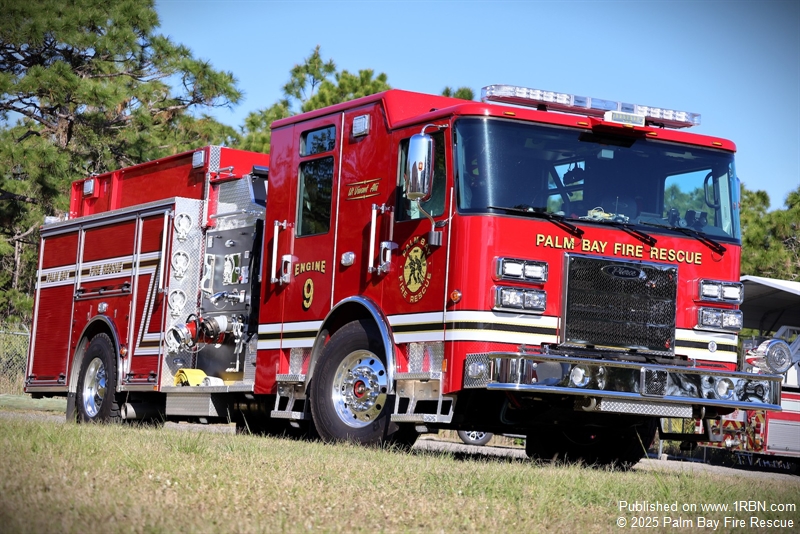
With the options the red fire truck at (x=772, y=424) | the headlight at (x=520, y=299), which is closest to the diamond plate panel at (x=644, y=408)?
the headlight at (x=520, y=299)

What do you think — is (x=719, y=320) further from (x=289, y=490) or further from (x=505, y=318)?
(x=289, y=490)

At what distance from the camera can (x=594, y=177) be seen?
9.10 metres

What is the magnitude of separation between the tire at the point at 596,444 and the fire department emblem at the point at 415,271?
2150mm

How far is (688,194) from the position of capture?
9.45m

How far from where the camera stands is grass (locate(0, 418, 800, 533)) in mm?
5078

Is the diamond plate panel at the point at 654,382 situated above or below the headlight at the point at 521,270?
below

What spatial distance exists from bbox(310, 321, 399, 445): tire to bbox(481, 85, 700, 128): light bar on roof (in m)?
2.17

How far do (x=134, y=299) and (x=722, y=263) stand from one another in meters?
6.32

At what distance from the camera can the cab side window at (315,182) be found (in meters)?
10.3

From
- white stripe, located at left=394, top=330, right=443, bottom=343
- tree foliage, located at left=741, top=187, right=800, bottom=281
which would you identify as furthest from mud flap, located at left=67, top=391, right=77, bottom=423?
tree foliage, located at left=741, top=187, right=800, bottom=281

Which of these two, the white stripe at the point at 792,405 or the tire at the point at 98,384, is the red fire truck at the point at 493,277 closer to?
the tire at the point at 98,384

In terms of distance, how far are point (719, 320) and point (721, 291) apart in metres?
0.24

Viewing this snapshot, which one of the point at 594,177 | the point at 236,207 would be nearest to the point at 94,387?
the point at 236,207

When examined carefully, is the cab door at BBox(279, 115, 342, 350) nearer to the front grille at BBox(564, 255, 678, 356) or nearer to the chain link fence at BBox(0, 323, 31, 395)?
the front grille at BBox(564, 255, 678, 356)
